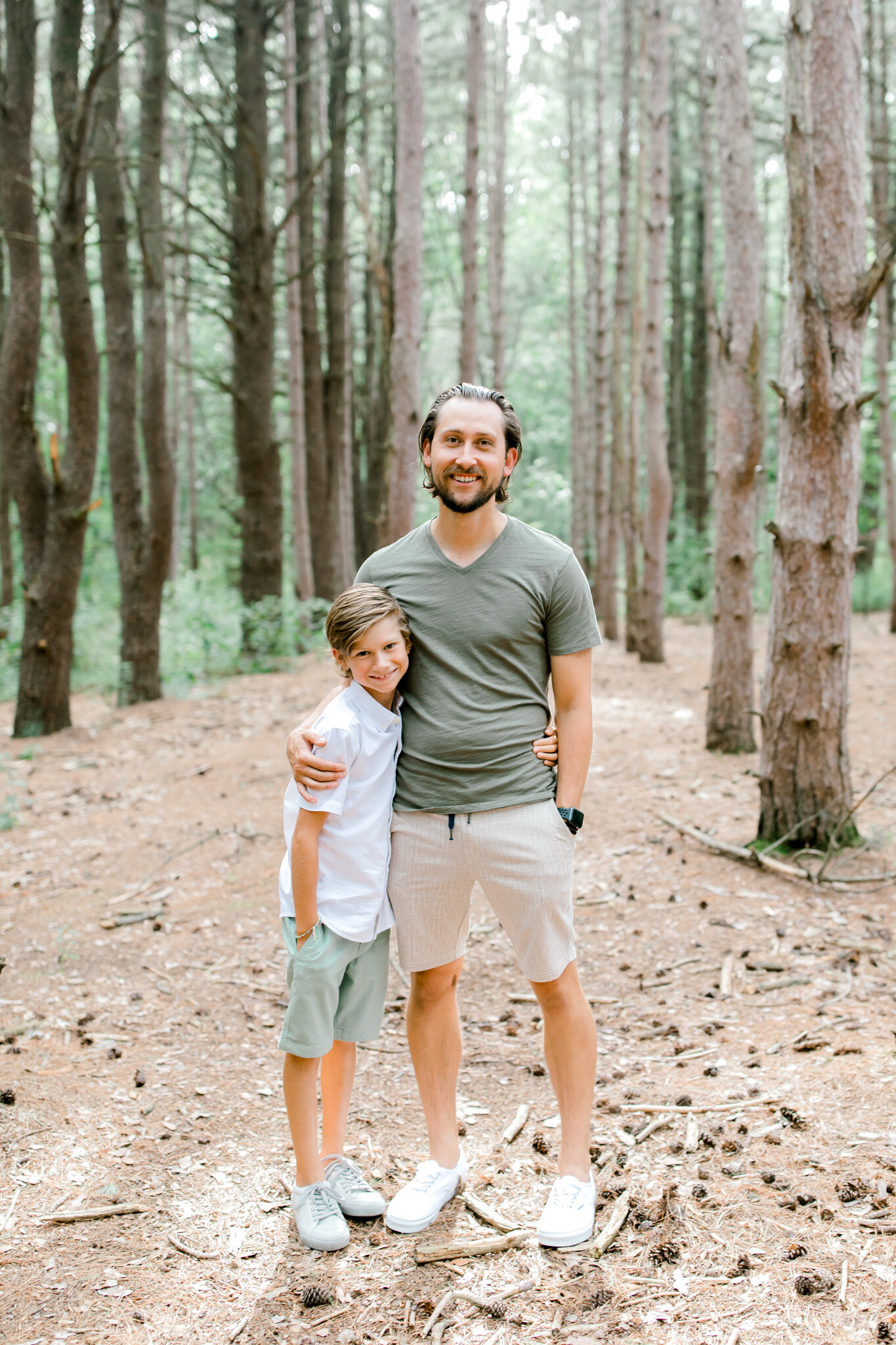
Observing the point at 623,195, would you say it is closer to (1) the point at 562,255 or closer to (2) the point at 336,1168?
(2) the point at 336,1168

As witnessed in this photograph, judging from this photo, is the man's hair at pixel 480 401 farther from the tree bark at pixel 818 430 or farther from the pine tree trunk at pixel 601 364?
the pine tree trunk at pixel 601 364

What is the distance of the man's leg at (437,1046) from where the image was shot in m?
2.94

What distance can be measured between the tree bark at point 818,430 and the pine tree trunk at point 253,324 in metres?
8.35

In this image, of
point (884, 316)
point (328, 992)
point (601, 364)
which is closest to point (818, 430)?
point (328, 992)

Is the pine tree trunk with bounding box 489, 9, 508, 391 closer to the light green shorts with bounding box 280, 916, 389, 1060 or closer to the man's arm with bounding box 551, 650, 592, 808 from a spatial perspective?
the man's arm with bounding box 551, 650, 592, 808

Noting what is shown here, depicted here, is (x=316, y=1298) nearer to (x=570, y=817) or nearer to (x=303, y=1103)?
(x=303, y=1103)

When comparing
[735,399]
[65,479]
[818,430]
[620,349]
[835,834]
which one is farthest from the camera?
[620,349]

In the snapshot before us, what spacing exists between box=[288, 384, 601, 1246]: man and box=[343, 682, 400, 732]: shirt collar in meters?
0.09

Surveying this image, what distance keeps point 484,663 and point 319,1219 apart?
165cm

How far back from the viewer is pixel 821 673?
17.1 ft

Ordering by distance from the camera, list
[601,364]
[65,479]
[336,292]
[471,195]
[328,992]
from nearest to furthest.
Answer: [328,992]
[65,479]
[471,195]
[601,364]
[336,292]

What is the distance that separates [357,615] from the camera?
2.69m

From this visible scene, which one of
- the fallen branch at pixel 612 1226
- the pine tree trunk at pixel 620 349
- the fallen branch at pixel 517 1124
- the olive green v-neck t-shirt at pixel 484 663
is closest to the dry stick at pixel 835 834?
the fallen branch at pixel 517 1124

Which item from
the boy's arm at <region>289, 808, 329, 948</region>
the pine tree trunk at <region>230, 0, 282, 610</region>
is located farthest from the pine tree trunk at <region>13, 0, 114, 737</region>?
the boy's arm at <region>289, 808, 329, 948</region>
